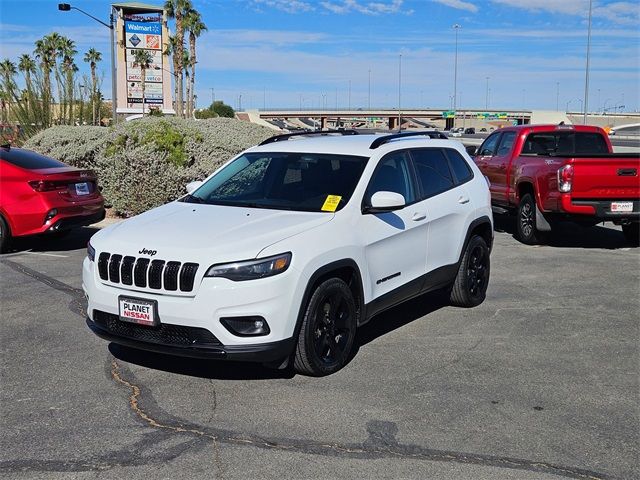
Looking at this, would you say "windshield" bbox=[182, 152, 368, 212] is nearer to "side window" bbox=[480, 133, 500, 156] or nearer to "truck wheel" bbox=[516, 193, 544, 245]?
"truck wheel" bbox=[516, 193, 544, 245]

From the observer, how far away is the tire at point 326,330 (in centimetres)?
520

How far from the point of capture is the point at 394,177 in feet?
21.2

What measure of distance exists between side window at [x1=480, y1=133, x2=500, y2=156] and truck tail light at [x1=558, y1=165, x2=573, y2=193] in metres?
2.88

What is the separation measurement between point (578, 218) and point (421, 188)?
5081mm

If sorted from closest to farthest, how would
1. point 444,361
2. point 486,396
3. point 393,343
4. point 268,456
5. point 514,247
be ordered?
point 268,456 → point 486,396 → point 444,361 → point 393,343 → point 514,247

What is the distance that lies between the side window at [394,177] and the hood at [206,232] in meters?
0.75

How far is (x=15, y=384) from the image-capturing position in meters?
5.35

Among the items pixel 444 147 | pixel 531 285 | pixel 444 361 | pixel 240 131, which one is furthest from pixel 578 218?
pixel 240 131

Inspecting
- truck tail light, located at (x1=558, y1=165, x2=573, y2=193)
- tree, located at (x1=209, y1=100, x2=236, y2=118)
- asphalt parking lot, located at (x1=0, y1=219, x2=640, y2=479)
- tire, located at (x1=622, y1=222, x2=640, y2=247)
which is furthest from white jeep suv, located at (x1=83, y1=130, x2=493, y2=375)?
tree, located at (x1=209, y1=100, x2=236, y2=118)

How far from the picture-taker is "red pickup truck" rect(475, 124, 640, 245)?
10672 mm

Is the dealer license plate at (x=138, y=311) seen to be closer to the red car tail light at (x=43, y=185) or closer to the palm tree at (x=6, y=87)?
the red car tail light at (x=43, y=185)

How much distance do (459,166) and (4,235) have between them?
21.2 feet

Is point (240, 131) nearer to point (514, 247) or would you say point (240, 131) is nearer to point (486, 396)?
point (514, 247)

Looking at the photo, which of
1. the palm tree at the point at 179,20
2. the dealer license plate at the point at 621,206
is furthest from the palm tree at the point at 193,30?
the dealer license plate at the point at 621,206
